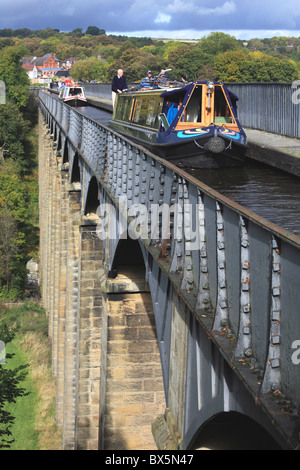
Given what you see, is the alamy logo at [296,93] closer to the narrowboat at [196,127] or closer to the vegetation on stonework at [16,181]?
the narrowboat at [196,127]

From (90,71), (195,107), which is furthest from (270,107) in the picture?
(90,71)

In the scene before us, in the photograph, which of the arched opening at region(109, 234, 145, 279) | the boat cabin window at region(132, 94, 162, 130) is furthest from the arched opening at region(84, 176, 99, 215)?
the arched opening at region(109, 234, 145, 279)

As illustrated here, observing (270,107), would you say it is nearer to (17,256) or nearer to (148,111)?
(148,111)

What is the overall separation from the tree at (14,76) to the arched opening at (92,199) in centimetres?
6867

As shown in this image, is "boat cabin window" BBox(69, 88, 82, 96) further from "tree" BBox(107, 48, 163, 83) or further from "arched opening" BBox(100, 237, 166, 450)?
"arched opening" BBox(100, 237, 166, 450)

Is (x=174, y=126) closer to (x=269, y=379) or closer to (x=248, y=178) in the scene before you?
(x=248, y=178)

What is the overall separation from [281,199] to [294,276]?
484 centimetres

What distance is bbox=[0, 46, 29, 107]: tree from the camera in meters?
83.0

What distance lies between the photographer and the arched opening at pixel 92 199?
15.4 m

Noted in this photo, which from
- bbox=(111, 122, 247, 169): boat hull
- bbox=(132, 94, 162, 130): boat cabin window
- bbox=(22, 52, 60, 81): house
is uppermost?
bbox=(22, 52, 60, 81): house

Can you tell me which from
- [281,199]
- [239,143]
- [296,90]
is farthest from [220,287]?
[296,90]

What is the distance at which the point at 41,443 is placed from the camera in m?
23.7

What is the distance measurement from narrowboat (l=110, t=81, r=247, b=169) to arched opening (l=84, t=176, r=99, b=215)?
159 centimetres

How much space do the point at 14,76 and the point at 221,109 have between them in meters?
75.6
